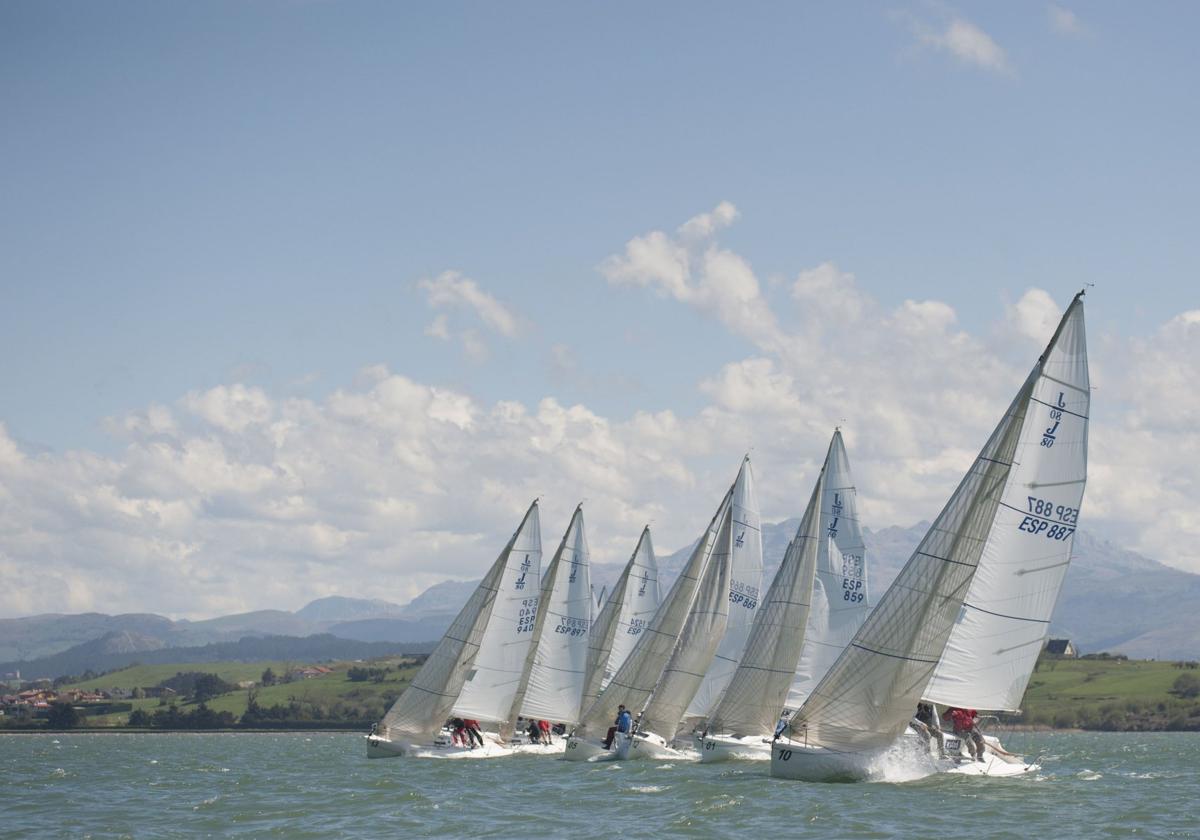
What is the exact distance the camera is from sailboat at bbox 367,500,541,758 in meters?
72.8

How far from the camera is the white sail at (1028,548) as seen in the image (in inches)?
1907

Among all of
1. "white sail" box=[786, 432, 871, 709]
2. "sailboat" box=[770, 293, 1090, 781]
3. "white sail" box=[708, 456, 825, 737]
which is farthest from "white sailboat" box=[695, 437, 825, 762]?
"sailboat" box=[770, 293, 1090, 781]

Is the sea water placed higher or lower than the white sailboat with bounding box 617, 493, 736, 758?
lower

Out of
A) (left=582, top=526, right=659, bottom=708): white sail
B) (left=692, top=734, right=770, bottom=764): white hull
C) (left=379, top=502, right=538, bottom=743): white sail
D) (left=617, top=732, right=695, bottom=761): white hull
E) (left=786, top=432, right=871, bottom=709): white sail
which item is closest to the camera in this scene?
(left=692, top=734, right=770, bottom=764): white hull

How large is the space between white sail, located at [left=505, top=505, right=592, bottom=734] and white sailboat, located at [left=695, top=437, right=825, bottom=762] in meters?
14.5

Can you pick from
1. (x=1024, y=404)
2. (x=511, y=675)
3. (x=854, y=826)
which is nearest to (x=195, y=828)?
(x=854, y=826)

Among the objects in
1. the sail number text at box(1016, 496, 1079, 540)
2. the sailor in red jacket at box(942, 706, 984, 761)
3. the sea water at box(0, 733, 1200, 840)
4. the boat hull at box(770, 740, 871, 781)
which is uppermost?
the sail number text at box(1016, 496, 1079, 540)

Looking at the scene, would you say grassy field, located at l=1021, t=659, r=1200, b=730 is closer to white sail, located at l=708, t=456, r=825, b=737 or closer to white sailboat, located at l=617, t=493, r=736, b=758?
white sailboat, located at l=617, t=493, r=736, b=758

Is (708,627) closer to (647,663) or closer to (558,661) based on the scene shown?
(647,663)

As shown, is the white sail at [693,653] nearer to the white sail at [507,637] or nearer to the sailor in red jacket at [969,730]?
the white sail at [507,637]

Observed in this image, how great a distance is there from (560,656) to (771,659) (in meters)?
17.1

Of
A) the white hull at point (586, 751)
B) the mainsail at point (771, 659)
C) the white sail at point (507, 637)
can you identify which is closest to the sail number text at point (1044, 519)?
the mainsail at point (771, 659)

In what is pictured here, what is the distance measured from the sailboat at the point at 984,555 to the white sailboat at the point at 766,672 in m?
13.5

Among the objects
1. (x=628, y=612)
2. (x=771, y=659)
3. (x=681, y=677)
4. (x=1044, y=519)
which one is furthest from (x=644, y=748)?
(x=1044, y=519)
